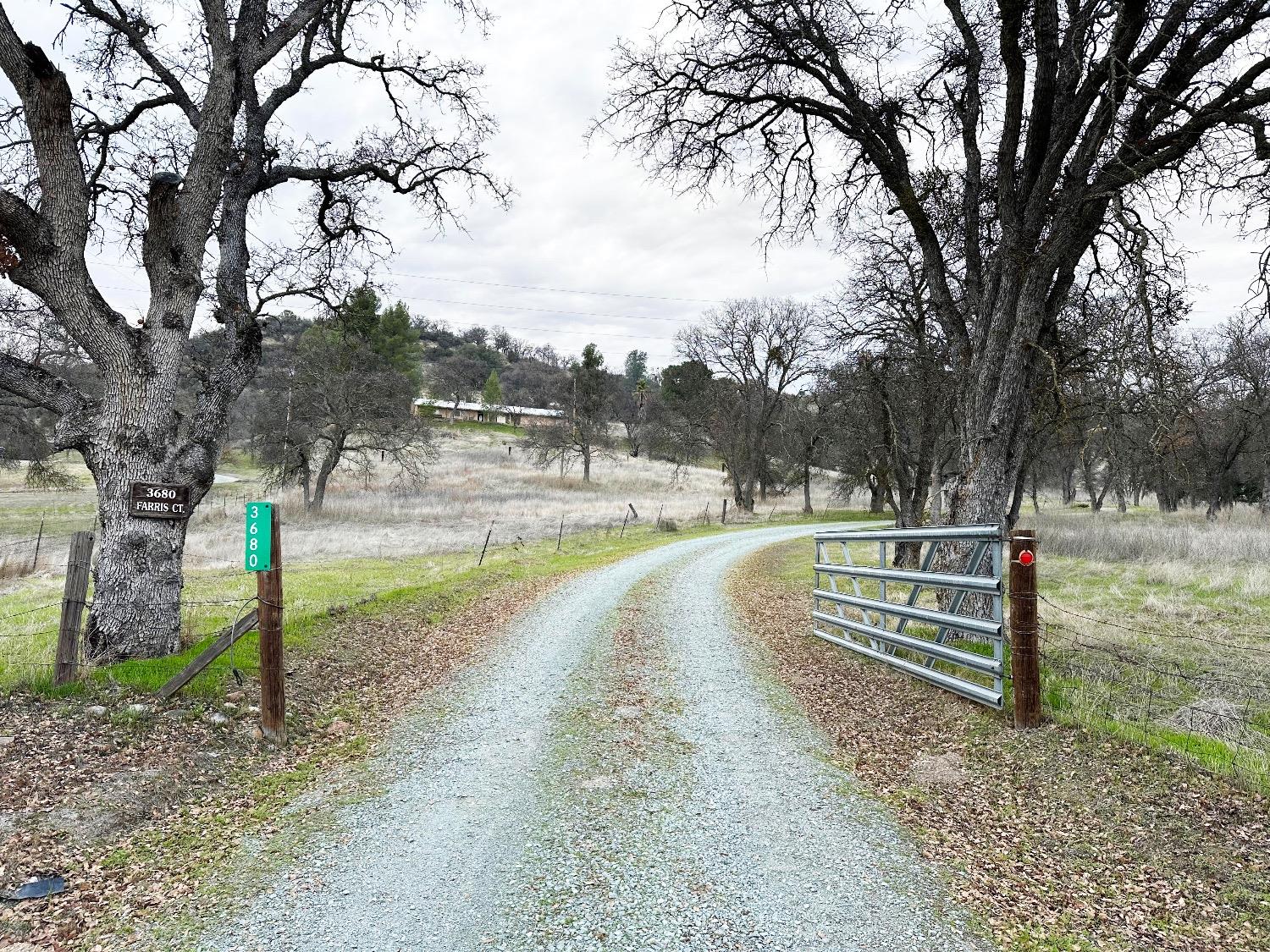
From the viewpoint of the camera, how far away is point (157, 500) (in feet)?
21.4

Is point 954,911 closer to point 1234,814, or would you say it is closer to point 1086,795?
point 1086,795

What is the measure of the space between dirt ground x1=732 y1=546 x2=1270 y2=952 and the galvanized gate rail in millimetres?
377

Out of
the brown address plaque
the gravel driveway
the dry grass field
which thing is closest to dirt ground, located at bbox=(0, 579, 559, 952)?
the gravel driveway

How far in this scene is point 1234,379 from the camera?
32.6 metres

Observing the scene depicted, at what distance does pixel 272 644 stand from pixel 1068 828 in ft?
18.7

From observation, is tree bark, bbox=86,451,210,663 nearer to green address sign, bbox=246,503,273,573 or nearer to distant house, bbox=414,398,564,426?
green address sign, bbox=246,503,273,573

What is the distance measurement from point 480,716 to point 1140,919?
16.3ft

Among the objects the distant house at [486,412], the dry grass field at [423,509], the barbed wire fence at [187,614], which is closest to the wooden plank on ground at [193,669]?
the barbed wire fence at [187,614]

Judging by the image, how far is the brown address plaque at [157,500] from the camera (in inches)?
254

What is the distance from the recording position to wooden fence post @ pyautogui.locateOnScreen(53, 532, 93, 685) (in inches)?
241

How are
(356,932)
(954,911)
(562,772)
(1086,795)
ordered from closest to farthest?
(356,932)
(954,911)
(1086,795)
(562,772)

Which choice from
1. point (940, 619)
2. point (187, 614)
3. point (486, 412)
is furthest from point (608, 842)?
point (486, 412)

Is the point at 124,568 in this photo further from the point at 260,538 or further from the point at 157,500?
the point at 260,538

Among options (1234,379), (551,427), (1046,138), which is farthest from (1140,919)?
(551,427)
